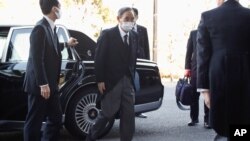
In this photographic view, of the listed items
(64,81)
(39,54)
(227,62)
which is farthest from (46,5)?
(227,62)

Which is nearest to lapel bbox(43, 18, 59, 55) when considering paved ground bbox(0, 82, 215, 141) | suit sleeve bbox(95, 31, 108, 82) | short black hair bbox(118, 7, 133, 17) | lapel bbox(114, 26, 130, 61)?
suit sleeve bbox(95, 31, 108, 82)

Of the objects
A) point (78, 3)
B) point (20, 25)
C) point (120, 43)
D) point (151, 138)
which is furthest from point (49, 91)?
point (78, 3)

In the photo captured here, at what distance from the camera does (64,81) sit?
6.62m

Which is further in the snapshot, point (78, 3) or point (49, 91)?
point (78, 3)

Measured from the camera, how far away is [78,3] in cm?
2114

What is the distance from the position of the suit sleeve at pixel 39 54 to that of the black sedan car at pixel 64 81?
152 cm

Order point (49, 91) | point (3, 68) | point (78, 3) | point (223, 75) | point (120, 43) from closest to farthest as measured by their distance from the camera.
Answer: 1. point (223, 75)
2. point (49, 91)
3. point (120, 43)
4. point (3, 68)
5. point (78, 3)

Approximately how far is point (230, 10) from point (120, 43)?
2211 millimetres

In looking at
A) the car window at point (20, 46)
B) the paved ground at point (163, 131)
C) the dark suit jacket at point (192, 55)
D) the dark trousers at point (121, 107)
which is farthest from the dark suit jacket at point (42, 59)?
the dark suit jacket at point (192, 55)

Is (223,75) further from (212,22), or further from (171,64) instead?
(171,64)

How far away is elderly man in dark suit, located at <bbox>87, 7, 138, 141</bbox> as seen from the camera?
5.86m

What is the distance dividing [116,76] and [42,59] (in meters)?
1.12

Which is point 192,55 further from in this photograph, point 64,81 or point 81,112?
point 64,81

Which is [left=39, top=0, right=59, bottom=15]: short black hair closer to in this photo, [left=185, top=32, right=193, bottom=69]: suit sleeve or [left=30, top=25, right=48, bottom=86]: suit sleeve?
[left=30, top=25, right=48, bottom=86]: suit sleeve
